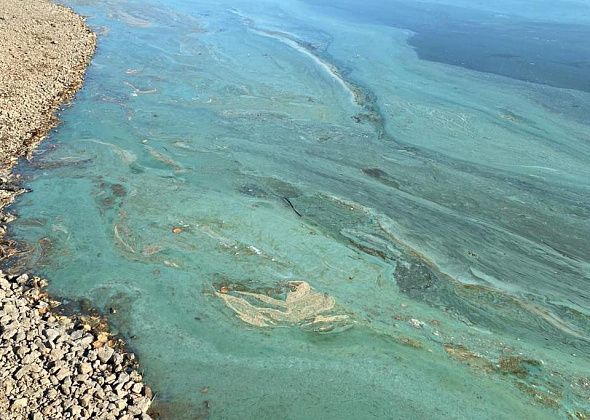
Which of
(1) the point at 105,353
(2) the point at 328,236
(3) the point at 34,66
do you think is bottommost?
(1) the point at 105,353

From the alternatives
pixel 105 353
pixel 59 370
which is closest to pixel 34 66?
pixel 105 353

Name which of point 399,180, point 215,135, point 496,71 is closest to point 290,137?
point 215,135

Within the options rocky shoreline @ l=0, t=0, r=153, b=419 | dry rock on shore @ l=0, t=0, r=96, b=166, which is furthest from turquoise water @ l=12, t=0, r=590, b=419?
dry rock on shore @ l=0, t=0, r=96, b=166

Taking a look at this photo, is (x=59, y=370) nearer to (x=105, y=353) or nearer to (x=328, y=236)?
(x=105, y=353)

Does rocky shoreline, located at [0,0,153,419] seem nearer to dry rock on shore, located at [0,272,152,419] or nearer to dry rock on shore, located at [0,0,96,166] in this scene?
dry rock on shore, located at [0,272,152,419]

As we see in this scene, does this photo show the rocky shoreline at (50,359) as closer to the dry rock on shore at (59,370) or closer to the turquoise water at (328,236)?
the dry rock on shore at (59,370)

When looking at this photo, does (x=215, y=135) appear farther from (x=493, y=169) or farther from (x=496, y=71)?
(x=496, y=71)
